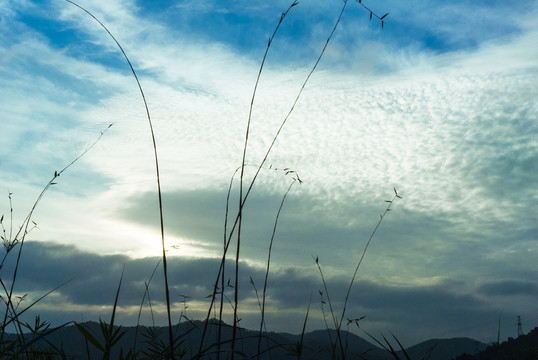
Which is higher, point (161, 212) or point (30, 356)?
point (161, 212)

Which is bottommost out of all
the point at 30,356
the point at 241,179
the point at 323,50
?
the point at 30,356

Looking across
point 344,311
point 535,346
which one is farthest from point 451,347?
point 344,311

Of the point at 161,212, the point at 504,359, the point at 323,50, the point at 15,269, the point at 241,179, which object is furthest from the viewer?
the point at 504,359

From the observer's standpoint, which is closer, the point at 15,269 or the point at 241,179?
the point at 241,179

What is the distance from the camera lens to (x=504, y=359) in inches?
2304

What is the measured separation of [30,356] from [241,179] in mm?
1746

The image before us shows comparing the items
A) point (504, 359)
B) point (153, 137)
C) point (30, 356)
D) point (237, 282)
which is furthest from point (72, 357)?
point (504, 359)

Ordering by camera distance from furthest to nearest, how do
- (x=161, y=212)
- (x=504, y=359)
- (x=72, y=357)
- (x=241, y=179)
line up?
(x=504, y=359) < (x=241, y=179) < (x=72, y=357) < (x=161, y=212)

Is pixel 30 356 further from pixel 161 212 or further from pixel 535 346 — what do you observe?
pixel 535 346

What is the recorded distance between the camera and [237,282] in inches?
105

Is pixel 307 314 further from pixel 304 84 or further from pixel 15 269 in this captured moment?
pixel 15 269

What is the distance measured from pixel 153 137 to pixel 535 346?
68969 mm

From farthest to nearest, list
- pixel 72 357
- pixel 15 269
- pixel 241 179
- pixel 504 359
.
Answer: pixel 504 359 < pixel 15 269 < pixel 241 179 < pixel 72 357

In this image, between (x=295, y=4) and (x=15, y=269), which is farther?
(x=15, y=269)
